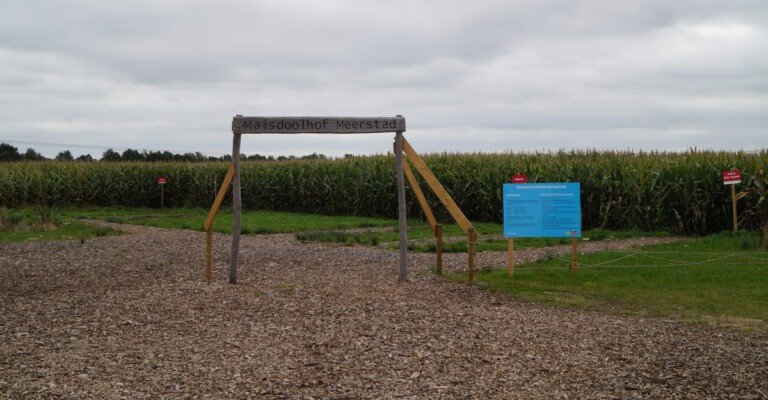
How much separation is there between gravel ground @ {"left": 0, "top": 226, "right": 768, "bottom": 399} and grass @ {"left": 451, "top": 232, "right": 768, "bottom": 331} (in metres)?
0.69

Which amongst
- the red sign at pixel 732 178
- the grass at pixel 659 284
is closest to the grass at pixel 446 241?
the red sign at pixel 732 178

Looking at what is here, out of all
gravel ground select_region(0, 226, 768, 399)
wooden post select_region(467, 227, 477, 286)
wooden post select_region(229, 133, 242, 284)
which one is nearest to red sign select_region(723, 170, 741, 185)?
wooden post select_region(467, 227, 477, 286)

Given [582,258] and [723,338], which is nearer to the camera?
[723,338]

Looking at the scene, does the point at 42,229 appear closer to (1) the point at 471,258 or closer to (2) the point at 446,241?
(2) the point at 446,241

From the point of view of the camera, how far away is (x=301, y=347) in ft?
23.9

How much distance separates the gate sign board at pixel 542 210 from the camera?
1215 cm

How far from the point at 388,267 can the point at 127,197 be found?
32.7 metres

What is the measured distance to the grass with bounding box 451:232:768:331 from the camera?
30.3ft

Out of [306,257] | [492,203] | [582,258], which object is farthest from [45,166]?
[582,258]

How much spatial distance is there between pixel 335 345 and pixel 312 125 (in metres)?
4.82

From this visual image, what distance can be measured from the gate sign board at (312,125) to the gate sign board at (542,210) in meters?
2.35

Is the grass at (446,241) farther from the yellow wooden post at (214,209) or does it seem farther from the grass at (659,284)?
the yellow wooden post at (214,209)

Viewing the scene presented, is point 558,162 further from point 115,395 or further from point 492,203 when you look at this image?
point 115,395

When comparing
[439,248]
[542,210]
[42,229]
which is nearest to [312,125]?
[439,248]
